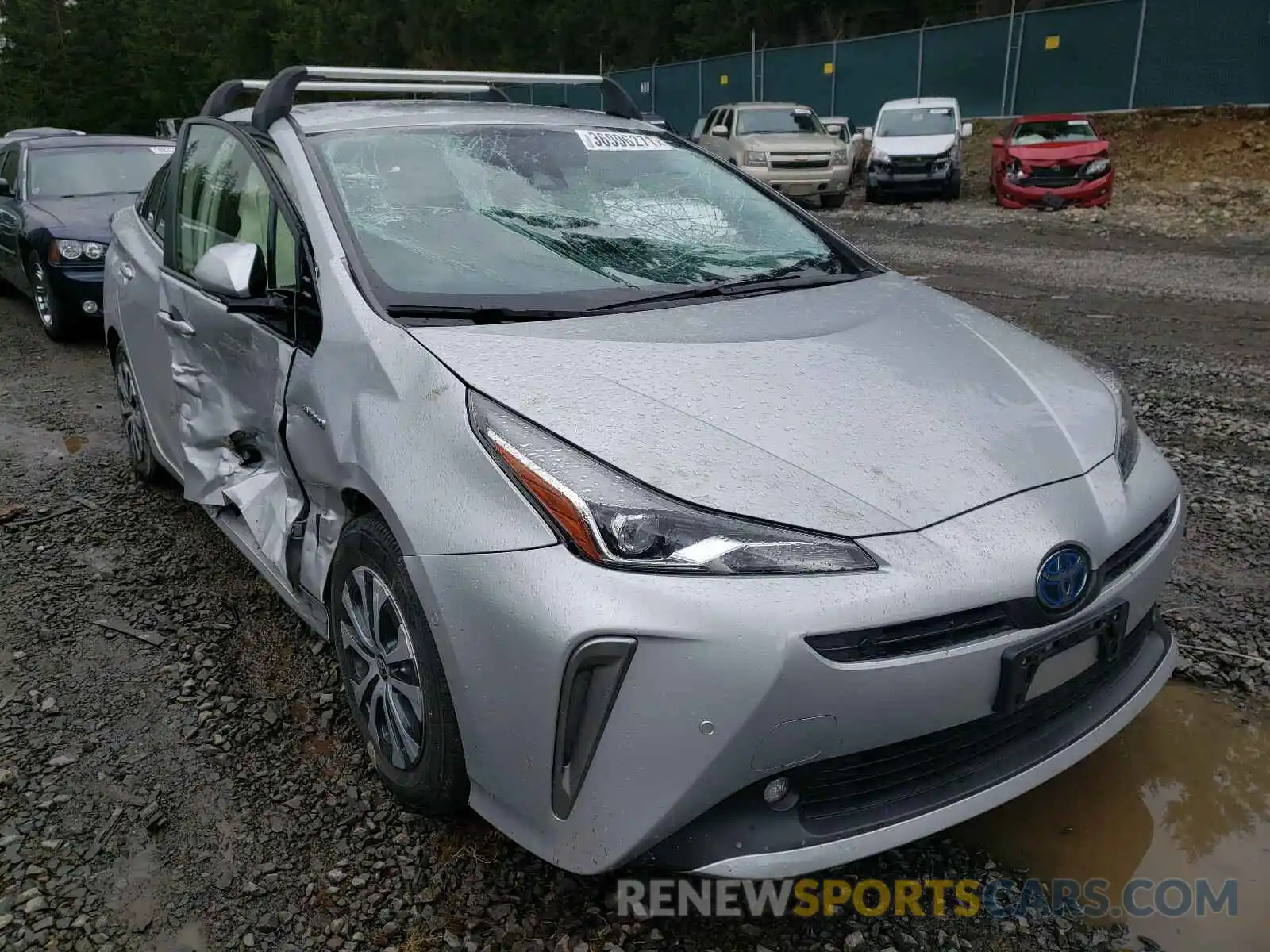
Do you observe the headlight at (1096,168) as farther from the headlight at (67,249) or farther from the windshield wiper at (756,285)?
the windshield wiper at (756,285)

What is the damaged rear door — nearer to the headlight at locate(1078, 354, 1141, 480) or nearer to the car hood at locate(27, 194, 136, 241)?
the headlight at locate(1078, 354, 1141, 480)

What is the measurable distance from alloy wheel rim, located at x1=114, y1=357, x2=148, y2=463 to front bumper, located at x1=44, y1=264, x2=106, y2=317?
3264 millimetres

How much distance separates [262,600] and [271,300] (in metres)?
1.34

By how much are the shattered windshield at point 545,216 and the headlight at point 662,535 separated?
0.81 m

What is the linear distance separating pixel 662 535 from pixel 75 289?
282 inches

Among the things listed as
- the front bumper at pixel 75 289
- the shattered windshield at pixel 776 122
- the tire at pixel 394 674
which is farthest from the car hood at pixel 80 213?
the shattered windshield at pixel 776 122

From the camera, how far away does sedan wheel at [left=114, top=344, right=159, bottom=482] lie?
4391mm

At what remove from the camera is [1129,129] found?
2144cm

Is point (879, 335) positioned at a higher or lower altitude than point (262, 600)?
higher

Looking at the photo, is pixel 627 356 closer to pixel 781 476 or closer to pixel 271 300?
pixel 781 476

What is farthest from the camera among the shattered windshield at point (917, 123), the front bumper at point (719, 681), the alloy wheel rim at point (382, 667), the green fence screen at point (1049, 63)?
the green fence screen at point (1049, 63)

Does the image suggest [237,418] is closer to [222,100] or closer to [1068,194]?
[222,100]

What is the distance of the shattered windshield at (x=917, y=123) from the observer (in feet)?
61.3

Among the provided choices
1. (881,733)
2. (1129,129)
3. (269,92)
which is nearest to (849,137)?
(1129,129)
